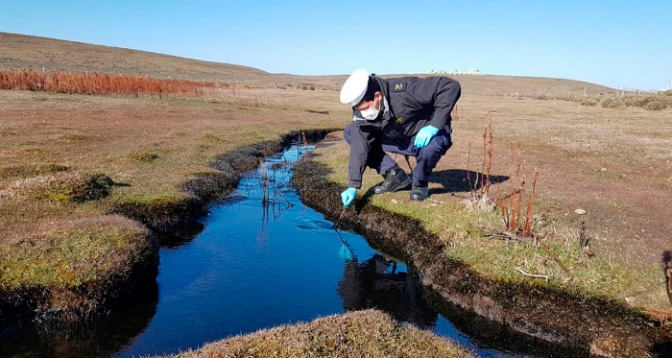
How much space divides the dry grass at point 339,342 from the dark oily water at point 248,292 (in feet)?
3.20

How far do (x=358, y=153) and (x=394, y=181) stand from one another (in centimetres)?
185

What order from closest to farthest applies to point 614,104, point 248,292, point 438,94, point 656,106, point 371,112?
1. point 248,292
2. point 371,112
3. point 438,94
4. point 656,106
5. point 614,104

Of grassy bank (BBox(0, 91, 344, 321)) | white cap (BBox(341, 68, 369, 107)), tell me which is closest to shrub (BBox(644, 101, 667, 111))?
grassy bank (BBox(0, 91, 344, 321))

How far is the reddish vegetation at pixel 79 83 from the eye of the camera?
32906 millimetres

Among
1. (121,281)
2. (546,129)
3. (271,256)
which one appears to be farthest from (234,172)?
(546,129)

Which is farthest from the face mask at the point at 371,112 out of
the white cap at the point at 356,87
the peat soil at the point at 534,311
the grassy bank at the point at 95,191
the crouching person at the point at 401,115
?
the grassy bank at the point at 95,191

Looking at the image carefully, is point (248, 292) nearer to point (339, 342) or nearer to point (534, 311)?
point (339, 342)

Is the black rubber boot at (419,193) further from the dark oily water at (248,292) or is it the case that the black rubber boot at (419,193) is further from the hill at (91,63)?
the hill at (91,63)

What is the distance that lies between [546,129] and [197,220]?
18.2m

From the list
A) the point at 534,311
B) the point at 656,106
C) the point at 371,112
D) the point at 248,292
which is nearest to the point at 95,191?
the point at 248,292

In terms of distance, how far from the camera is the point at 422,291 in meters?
7.05

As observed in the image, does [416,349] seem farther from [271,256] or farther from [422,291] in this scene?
[271,256]

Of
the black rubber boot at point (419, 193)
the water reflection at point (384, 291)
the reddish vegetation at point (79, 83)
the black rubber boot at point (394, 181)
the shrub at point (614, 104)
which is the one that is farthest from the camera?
the shrub at point (614, 104)

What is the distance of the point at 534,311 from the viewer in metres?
5.99
